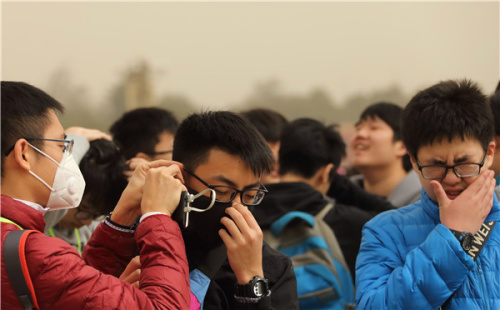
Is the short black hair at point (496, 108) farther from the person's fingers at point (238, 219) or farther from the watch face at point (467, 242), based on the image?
the person's fingers at point (238, 219)

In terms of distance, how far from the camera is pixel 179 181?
218 centimetres

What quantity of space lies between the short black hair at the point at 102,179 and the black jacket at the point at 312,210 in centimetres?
92

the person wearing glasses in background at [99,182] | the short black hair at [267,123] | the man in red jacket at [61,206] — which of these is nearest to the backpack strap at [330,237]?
the short black hair at [267,123]

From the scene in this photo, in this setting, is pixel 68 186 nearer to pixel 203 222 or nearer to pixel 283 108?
pixel 203 222

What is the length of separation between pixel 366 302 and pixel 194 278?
2.37 feet

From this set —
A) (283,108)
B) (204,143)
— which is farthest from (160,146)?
(283,108)

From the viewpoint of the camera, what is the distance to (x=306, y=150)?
439 cm

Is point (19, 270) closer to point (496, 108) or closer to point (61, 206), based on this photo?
point (61, 206)

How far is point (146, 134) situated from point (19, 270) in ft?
7.70

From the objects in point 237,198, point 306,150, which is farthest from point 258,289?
point 306,150

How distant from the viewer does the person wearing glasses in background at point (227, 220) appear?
2.34 meters

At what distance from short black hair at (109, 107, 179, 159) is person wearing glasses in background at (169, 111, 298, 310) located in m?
1.28

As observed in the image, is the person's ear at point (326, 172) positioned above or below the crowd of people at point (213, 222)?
below

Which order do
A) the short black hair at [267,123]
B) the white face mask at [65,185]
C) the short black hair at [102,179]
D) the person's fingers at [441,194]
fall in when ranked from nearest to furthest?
1. the white face mask at [65,185]
2. the person's fingers at [441,194]
3. the short black hair at [102,179]
4. the short black hair at [267,123]
